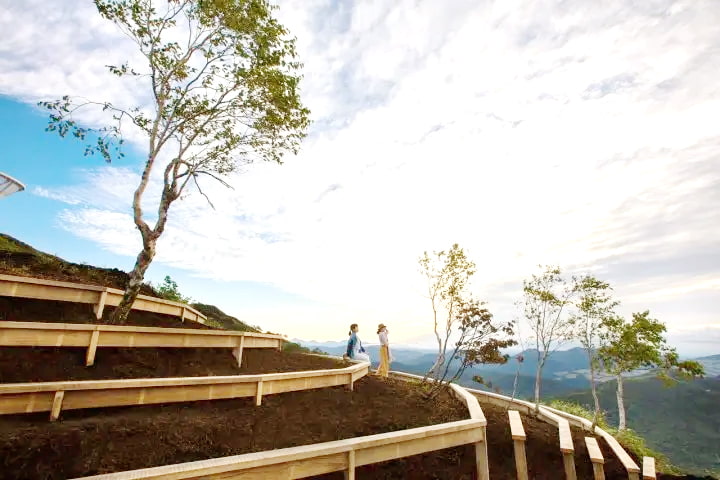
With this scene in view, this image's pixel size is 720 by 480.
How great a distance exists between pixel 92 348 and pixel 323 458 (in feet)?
19.6

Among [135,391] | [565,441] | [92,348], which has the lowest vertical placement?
[565,441]

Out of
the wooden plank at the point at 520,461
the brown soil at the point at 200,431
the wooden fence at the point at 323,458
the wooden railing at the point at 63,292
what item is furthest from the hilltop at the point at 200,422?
the wooden fence at the point at 323,458

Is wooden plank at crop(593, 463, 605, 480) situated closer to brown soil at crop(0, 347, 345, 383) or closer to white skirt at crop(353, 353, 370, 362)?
brown soil at crop(0, 347, 345, 383)

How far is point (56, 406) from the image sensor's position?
5.91 meters

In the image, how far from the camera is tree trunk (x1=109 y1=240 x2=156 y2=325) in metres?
10.1

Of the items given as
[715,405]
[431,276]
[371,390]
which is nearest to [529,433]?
[371,390]

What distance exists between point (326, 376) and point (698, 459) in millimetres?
177099

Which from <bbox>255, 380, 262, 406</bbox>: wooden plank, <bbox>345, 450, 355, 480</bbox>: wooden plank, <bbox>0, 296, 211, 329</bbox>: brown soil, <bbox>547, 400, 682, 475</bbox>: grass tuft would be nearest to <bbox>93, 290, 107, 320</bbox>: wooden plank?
<bbox>0, 296, 211, 329</bbox>: brown soil

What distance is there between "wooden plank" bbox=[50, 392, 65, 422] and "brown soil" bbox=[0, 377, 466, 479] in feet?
0.38

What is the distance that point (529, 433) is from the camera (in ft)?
31.4

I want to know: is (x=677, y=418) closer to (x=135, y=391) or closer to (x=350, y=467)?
(x=350, y=467)

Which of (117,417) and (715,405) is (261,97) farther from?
(715,405)

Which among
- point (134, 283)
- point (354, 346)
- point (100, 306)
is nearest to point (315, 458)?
point (100, 306)

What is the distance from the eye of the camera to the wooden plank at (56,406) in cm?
585
